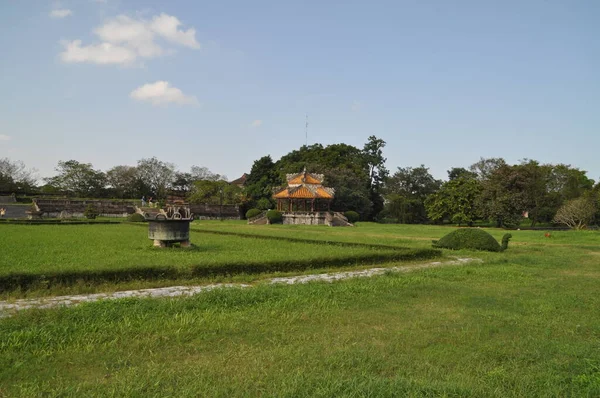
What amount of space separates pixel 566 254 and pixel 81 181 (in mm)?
59334

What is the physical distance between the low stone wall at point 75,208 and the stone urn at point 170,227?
32.7 metres

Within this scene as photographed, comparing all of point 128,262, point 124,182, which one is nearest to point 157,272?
point 128,262

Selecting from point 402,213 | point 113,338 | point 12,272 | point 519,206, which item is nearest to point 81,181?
point 402,213

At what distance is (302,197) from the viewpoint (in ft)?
140

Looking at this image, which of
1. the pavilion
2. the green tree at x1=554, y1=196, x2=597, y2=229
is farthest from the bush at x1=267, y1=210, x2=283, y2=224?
the green tree at x1=554, y1=196, x2=597, y2=229

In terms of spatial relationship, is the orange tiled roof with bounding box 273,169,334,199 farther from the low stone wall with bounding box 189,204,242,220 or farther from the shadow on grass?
the shadow on grass

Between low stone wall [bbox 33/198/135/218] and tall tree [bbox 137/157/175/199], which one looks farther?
tall tree [bbox 137/157/175/199]

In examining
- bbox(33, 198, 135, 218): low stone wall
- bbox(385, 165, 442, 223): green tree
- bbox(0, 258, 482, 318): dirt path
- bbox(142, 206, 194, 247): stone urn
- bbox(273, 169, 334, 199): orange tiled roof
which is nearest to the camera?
bbox(0, 258, 482, 318): dirt path

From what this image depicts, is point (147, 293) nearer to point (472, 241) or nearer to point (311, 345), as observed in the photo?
point (311, 345)

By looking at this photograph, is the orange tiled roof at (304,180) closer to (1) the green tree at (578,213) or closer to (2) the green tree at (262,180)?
(2) the green tree at (262,180)

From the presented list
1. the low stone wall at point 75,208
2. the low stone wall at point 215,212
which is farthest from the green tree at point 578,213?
the low stone wall at point 75,208

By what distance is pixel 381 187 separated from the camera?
6066 centimetres

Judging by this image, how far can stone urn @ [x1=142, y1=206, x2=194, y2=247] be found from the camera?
1442 cm

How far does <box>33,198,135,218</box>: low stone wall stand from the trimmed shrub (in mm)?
37278
